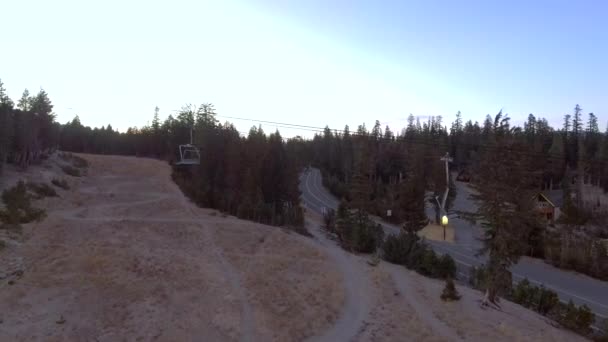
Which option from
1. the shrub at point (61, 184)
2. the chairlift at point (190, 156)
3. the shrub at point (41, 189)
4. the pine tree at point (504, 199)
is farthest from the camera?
→ the chairlift at point (190, 156)

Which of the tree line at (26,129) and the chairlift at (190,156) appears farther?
the chairlift at (190,156)

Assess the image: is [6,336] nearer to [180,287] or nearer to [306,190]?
[180,287]

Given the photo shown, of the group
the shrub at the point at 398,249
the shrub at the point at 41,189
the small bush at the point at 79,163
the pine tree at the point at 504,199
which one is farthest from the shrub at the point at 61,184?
the pine tree at the point at 504,199

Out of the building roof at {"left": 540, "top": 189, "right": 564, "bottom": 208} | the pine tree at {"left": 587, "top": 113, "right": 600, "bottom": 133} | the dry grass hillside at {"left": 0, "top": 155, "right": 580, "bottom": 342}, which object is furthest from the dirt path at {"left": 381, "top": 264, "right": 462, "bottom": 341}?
the pine tree at {"left": 587, "top": 113, "right": 600, "bottom": 133}

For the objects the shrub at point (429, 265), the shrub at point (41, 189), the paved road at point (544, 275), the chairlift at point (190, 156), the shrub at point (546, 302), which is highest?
the chairlift at point (190, 156)

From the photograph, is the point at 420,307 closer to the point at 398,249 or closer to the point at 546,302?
the point at 546,302

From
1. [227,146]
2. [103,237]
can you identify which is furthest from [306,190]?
[103,237]

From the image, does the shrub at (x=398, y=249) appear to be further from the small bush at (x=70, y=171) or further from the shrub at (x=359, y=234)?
the small bush at (x=70, y=171)
